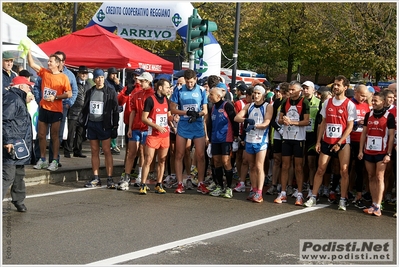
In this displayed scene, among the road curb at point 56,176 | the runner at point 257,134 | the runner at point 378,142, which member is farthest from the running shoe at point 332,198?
the road curb at point 56,176

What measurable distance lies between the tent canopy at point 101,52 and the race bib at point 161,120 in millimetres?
6343

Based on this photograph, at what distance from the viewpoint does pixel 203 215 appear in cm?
959

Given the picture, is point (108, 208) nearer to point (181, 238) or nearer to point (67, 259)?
point (181, 238)

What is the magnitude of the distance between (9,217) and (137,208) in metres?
1.85

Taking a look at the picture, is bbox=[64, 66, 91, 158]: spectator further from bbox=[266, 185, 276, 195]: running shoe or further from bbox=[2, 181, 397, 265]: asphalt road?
bbox=[266, 185, 276, 195]: running shoe

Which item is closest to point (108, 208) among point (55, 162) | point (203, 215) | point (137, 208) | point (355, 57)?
point (137, 208)

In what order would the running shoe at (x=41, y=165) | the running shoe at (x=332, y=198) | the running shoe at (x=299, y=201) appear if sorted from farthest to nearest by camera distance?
1. the running shoe at (x=41, y=165)
2. the running shoe at (x=332, y=198)
3. the running shoe at (x=299, y=201)

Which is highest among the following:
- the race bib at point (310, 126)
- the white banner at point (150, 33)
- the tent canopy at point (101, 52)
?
the white banner at point (150, 33)

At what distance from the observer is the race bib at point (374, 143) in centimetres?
1014

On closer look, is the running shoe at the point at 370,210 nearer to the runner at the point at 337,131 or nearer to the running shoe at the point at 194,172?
the runner at the point at 337,131

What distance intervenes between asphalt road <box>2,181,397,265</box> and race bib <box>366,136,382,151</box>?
997 mm

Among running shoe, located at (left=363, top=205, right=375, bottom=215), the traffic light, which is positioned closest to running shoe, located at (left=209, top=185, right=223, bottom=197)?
running shoe, located at (left=363, top=205, right=375, bottom=215)

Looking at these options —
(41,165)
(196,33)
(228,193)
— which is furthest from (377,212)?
(196,33)

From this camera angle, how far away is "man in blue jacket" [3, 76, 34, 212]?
885 cm
